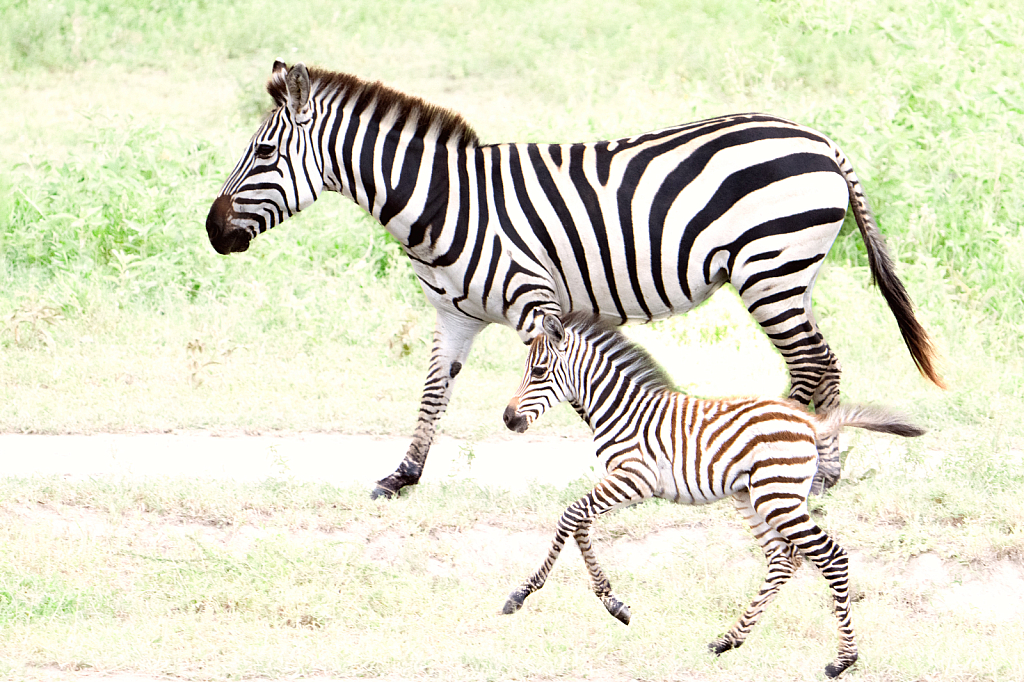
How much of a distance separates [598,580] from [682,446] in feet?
1.96

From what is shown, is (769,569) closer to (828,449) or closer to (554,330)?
(554,330)

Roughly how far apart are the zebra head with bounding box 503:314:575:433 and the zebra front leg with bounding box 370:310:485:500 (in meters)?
1.27

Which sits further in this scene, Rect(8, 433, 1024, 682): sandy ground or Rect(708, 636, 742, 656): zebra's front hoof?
Rect(8, 433, 1024, 682): sandy ground

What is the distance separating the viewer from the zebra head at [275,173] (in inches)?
227

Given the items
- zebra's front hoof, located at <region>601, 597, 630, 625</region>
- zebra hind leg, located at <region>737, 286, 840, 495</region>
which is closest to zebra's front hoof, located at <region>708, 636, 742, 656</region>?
zebra's front hoof, located at <region>601, 597, 630, 625</region>

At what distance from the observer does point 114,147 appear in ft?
35.0

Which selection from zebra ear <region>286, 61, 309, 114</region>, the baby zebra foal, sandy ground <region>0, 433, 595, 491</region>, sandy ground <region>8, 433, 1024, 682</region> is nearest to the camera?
the baby zebra foal

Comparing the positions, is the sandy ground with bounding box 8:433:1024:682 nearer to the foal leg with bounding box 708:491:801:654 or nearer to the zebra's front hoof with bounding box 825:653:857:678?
the foal leg with bounding box 708:491:801:654

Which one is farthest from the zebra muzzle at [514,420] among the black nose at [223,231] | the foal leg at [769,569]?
the black nose at [223,231]

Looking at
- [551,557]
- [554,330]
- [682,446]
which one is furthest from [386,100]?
[551,557]

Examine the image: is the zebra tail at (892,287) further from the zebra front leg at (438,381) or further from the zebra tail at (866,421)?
the zebra front leg at (438,381)

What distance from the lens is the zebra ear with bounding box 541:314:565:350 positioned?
16.0 feet

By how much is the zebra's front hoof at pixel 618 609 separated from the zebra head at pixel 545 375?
2.40 ft

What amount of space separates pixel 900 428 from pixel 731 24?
12.0 meters
